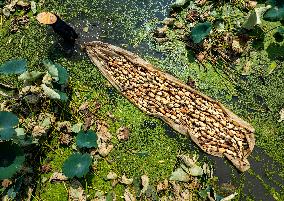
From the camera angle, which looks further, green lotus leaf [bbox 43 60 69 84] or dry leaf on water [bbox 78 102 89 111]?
dry leaf on water [bbox 78 102 89 111]

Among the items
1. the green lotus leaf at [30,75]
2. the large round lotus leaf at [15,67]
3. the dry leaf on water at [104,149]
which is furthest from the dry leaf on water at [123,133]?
the large round lotus leaf at [15,67]

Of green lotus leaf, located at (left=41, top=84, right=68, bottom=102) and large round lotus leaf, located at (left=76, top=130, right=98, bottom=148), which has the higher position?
green lotus leaf, located at (left=41, top=84, right=68, bottom=102)

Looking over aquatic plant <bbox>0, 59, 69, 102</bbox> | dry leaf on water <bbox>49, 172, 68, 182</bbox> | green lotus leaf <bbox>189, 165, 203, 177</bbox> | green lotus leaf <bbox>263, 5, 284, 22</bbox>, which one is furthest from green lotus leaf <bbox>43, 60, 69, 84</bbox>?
green lotus leaf <bbox>263, 5, 284, 22</bbox>

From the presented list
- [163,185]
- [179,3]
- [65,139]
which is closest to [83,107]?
[65,139]

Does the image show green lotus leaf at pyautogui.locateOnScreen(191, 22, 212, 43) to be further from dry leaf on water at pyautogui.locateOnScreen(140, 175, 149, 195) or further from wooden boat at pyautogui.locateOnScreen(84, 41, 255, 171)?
dry leaf on water at pyautogui.locateOnScreen(140, 175, 149, 195)

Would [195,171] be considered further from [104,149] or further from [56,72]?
[56,72]

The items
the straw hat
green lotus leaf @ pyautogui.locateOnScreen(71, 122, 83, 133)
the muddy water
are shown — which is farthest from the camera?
the muddy water

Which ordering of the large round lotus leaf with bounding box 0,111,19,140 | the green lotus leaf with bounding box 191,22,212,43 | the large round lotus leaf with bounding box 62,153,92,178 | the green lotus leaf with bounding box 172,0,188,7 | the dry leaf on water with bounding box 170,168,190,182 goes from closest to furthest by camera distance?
the large round lotus leaf with bounding box 0,111,19,140 → the large round lotus leaf with bounding box 62,153,92,178 → the dry leaf on water with bounding box 170,168,190,182 → the green lotus leaf with bounding box 191,22,212,43 → the green lotus leaf with bounding box 172,0,188,7

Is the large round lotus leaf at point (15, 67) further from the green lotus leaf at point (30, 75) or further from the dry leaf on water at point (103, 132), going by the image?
the dry leaf on water at point (103, 132)
